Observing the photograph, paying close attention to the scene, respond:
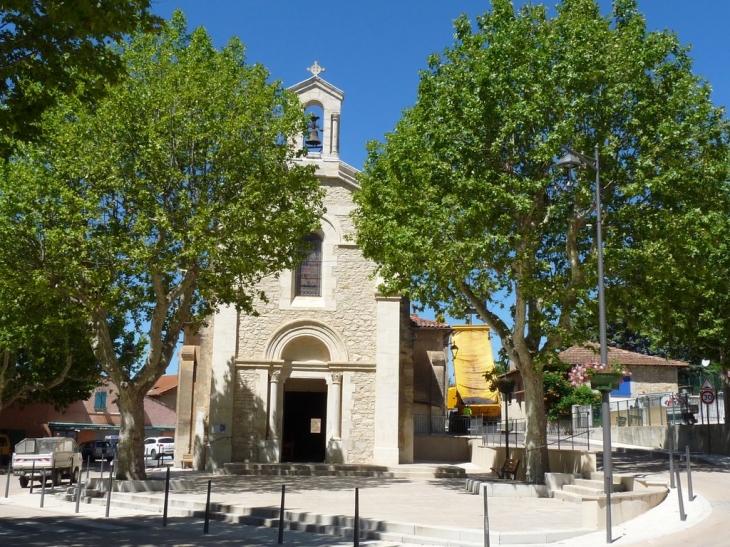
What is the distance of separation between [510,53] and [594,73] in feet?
7.30

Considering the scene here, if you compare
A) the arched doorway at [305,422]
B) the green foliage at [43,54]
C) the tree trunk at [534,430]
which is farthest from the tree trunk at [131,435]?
the green foliage at [43,54]

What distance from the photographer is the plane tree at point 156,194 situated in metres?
20.0

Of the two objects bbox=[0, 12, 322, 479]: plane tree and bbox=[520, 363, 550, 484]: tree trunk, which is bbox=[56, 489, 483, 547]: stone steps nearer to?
bbox=[0, 12, 322, 479]: plane tree

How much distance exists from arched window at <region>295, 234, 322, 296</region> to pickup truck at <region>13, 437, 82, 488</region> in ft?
32.2

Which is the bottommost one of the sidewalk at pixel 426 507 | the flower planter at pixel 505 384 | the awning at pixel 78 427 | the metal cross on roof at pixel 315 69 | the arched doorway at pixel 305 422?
the sidewalk at pixel 426 507

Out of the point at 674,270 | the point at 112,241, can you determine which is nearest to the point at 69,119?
the point at 112,241

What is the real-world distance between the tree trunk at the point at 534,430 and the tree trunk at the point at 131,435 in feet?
33.6

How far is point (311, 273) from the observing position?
2877cm

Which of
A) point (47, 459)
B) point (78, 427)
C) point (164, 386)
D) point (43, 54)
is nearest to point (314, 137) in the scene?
point (47, 459)

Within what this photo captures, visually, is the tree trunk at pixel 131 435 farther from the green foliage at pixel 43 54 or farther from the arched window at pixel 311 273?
the green foliage at pixel 43 54

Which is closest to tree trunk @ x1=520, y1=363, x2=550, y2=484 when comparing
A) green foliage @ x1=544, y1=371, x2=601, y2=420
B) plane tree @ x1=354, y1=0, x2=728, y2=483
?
plane tree @ x1=354, y1=0, x2=728, y2=483

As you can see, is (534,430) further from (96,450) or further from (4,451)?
(96,450)

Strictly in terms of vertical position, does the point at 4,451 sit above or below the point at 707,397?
below

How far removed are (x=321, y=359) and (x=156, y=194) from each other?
10052 mm
